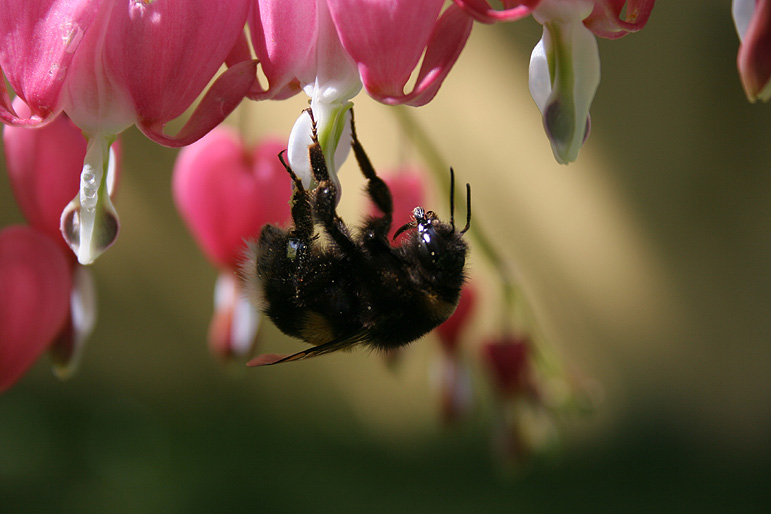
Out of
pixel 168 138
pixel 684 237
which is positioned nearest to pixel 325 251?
pixel 168 138

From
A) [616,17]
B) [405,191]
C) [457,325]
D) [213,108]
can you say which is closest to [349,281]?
[213,108]

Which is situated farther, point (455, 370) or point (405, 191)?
point (455, 370)

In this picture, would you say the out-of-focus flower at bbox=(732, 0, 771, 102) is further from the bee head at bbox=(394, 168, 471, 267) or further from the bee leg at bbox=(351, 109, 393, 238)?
the bee leg at bbox=(351, 109, 393, 238)

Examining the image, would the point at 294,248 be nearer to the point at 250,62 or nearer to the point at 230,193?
the point at 250,62

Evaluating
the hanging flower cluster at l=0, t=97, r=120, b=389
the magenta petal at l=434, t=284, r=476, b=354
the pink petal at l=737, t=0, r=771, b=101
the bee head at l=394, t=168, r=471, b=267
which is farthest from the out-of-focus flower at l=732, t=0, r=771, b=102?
the magenta petal at l=434, t=284, r=476, b=354

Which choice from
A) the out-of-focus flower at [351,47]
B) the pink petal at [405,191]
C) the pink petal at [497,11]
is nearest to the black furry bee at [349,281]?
the out-of-focus flower at [351,47]

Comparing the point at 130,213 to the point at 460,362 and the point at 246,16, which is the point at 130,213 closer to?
the point at 460,362

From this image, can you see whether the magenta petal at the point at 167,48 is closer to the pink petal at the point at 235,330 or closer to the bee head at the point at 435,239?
the bee head at the point at 435,239
